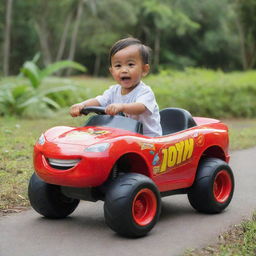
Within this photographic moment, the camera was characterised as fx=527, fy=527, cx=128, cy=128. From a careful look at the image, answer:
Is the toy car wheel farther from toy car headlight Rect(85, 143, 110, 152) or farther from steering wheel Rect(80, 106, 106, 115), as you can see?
steering wheel Rect(80, 106, 106, 115)

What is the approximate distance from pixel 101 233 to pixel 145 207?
0.42 meters

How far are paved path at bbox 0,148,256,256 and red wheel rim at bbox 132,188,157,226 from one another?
145 millimetres

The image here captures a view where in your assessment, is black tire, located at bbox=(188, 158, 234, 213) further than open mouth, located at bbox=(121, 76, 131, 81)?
Yes

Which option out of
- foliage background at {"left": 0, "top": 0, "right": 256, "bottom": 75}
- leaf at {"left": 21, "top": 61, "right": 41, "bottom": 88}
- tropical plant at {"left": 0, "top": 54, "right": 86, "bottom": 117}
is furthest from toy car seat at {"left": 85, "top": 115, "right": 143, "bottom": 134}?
foliage background at {"left": 0, "top": 0, "right": 256, "bottom": 75}

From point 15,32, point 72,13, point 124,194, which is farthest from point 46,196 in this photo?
point 15,32

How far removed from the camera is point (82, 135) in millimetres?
4273

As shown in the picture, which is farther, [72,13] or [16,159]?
[72,13]

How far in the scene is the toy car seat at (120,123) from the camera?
4.49 metres

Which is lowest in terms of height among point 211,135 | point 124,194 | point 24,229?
point 24,229

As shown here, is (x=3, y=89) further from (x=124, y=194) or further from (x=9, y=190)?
(x=124, y=194)

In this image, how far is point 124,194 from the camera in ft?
13.1

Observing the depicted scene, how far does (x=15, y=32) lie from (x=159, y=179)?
48.8 metres

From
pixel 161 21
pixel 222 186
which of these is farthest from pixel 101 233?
pixel 161 21

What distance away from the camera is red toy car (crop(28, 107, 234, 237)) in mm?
4027
